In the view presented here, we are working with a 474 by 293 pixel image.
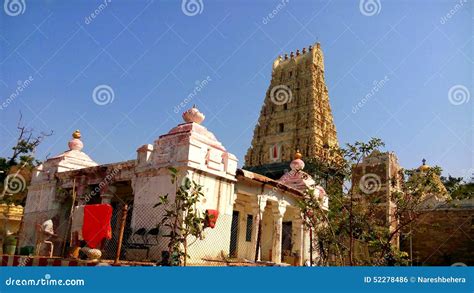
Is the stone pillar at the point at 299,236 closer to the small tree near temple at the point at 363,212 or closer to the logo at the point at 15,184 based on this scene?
the small tree near temple at the point at 363,212

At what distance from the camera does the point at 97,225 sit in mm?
11227

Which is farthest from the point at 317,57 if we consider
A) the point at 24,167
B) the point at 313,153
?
the point at 24,167

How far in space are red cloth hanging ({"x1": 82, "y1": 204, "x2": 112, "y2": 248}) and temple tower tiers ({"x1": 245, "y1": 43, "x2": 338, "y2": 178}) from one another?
26146 millimetres

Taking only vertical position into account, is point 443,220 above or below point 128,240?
above

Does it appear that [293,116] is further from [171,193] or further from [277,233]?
[171,193]

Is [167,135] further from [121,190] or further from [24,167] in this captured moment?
[24,167]

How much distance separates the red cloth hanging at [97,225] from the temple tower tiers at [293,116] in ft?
85.8

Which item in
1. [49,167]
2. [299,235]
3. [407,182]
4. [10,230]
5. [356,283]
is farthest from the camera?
[10,230]

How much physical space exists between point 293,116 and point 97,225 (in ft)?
104

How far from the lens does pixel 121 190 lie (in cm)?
1489

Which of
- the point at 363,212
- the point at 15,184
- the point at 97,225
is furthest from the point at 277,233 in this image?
the point at 15,184

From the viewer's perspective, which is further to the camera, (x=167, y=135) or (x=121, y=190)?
(x=121, y=190)

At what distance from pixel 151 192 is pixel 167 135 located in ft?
5.65

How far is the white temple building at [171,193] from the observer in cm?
1167
